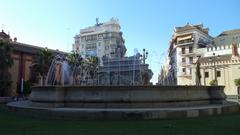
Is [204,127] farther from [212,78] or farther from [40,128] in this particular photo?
[212,78]

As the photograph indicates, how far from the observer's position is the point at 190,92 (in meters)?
13.4

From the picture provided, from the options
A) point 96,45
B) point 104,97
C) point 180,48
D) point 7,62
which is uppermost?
point 96,45

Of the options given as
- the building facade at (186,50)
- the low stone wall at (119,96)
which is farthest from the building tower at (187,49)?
the low stone wall at (119,96)

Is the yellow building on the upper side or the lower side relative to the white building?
lower

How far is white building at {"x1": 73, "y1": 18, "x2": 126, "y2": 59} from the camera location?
388 ft

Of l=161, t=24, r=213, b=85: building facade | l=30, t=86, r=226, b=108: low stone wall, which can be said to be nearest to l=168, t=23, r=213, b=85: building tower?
l=161, t=24, r=213, b=85: building facade

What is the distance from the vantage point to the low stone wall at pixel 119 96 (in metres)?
12.1

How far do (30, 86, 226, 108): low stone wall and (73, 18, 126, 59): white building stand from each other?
99.3 meters

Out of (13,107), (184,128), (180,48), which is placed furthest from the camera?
(180,48)

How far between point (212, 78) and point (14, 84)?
34.9 meters

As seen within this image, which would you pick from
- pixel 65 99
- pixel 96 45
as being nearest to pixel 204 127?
pixel 65 99

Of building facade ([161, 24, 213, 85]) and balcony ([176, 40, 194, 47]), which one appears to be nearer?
building facade ([161, 24, 213, 85])

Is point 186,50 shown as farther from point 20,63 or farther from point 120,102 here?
point 120,102

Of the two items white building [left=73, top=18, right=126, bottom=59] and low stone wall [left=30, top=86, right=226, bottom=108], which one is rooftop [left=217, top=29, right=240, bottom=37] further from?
low stone wall [left=30, top=86, right=226, bottom=108]
